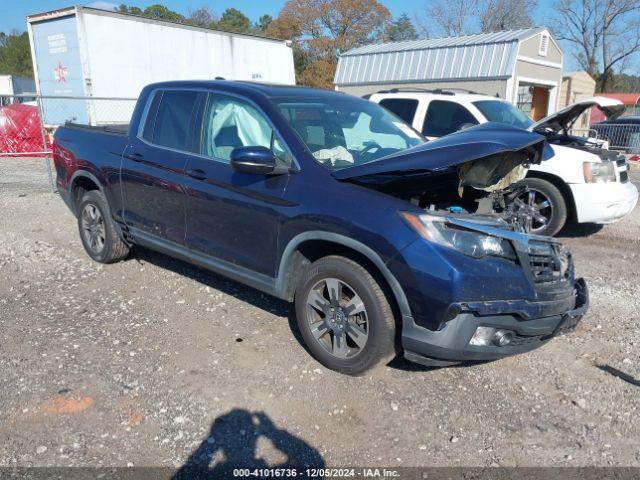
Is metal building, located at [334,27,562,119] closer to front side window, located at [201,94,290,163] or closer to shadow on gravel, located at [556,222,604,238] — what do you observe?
shadow on gravel, located at [556,222,604,238]

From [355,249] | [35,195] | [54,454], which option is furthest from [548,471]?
[35,195]

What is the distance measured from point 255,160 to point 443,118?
4.80m

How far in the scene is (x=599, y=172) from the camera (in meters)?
6.52

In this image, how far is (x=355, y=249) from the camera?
3.35 metres

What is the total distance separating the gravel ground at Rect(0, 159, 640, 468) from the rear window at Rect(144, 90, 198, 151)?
56.0 inches

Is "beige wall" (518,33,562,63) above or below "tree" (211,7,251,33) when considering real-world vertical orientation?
below

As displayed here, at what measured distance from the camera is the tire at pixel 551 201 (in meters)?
6.65

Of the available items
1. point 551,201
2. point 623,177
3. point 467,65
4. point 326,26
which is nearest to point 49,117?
point 467,65

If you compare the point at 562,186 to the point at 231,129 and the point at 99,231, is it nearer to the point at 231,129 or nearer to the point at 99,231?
the point at 231,129

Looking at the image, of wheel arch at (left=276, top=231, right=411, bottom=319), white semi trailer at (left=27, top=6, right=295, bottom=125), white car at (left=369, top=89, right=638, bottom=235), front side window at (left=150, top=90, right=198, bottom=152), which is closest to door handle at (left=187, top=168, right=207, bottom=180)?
front side window at (left=150, top=90, right=198, bottom=152)

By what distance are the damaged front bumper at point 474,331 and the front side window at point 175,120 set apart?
244cm

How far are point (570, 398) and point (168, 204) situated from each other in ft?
10.9

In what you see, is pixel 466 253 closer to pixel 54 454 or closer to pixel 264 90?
pixel 264 90

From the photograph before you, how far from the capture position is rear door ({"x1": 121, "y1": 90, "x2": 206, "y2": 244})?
4.46 meters
